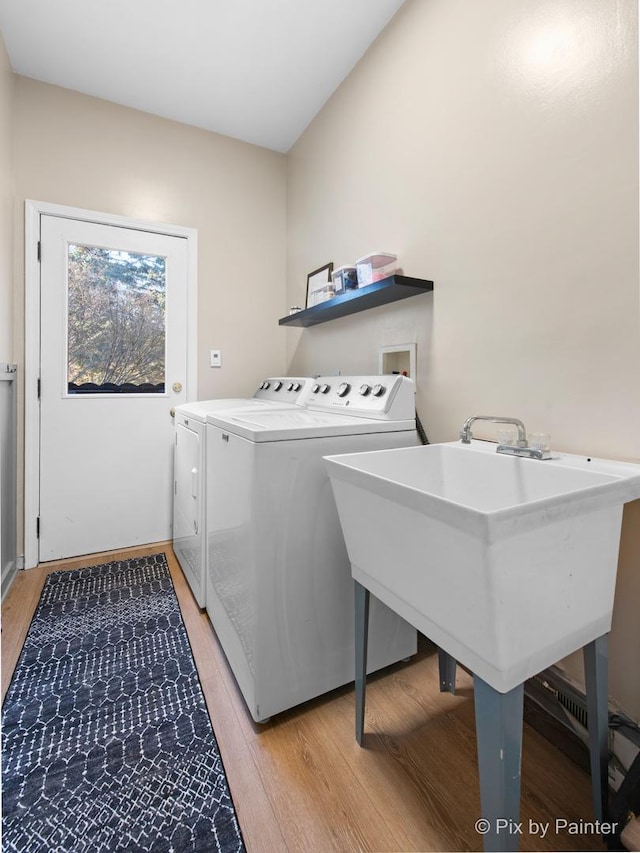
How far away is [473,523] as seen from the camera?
25.9 inches

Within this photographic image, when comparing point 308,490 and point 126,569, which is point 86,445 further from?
point 308,490

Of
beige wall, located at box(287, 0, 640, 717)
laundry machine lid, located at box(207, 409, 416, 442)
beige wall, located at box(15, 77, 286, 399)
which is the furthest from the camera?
beige wall, located at box(15, 77, 286, 399)

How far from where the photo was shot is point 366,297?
1.75 meters

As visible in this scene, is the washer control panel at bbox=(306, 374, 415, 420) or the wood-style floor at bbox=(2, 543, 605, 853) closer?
the wood-style floor at bbox=(2, 543, 605, 853)

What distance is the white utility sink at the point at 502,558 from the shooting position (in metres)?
0.67

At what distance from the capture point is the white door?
2230mm

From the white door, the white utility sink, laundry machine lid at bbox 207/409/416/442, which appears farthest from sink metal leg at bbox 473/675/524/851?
the white door

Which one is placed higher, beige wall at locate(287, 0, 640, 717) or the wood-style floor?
beige wall at locate(287, 0, 640, 717)

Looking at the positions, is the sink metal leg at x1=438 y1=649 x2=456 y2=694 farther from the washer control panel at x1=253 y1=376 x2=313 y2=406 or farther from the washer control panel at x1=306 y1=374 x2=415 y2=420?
the washer control panel at x1=253 y1=376 x2=313 y2=406

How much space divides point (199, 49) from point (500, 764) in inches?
112

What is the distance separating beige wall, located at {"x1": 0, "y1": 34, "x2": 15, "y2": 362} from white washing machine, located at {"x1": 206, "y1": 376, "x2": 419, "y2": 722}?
141cm

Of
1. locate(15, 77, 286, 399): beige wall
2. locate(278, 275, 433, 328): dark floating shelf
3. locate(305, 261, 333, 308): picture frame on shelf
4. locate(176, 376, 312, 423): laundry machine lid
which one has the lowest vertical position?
locate(176, 376, 312, 423): laundry machine lid

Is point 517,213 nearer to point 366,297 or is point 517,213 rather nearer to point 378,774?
point 366,297

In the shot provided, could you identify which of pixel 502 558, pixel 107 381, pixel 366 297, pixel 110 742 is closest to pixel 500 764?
pixel 502 558
